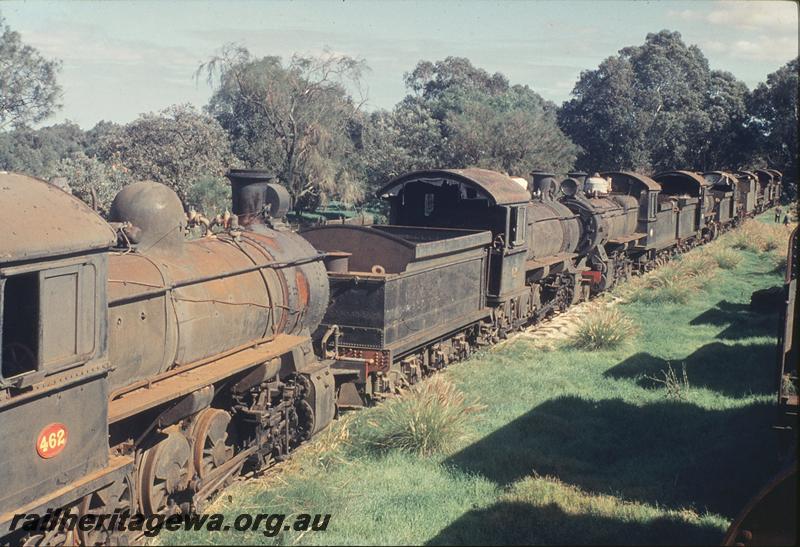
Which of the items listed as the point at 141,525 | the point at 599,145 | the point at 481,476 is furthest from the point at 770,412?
the point at 599,145

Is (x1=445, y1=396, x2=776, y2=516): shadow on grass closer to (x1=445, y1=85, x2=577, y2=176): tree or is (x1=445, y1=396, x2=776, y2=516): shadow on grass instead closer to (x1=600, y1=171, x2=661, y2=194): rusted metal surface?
(x1=600, y1=171, x2=661, y2=194): rusted metal surface

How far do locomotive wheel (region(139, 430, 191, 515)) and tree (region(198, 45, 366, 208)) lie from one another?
28.2 m

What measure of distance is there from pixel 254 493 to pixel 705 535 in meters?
4.34

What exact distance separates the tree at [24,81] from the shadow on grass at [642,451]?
3564 centimetres

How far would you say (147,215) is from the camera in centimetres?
734

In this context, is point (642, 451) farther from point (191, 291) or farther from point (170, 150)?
A: point (170, 150)

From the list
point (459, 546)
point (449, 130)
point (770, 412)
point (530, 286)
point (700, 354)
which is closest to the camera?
point (459, 546)

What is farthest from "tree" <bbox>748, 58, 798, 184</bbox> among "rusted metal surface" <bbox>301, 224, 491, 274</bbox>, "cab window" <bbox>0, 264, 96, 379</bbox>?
"cab window" <bbox>0, 264, 96, 379</bbox>

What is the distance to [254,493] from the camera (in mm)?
7875

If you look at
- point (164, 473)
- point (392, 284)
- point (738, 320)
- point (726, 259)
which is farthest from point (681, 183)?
point (164, 473)

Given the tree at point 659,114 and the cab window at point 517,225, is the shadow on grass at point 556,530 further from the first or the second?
the tree at point 659,114

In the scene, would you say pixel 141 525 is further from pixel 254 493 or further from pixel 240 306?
pixel 240 306

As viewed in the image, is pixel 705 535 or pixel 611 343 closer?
pixel 705 535

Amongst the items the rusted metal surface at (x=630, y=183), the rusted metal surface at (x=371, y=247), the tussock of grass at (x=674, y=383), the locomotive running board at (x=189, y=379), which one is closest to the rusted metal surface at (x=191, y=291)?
the locomotive running board at (x=189, y=379)
